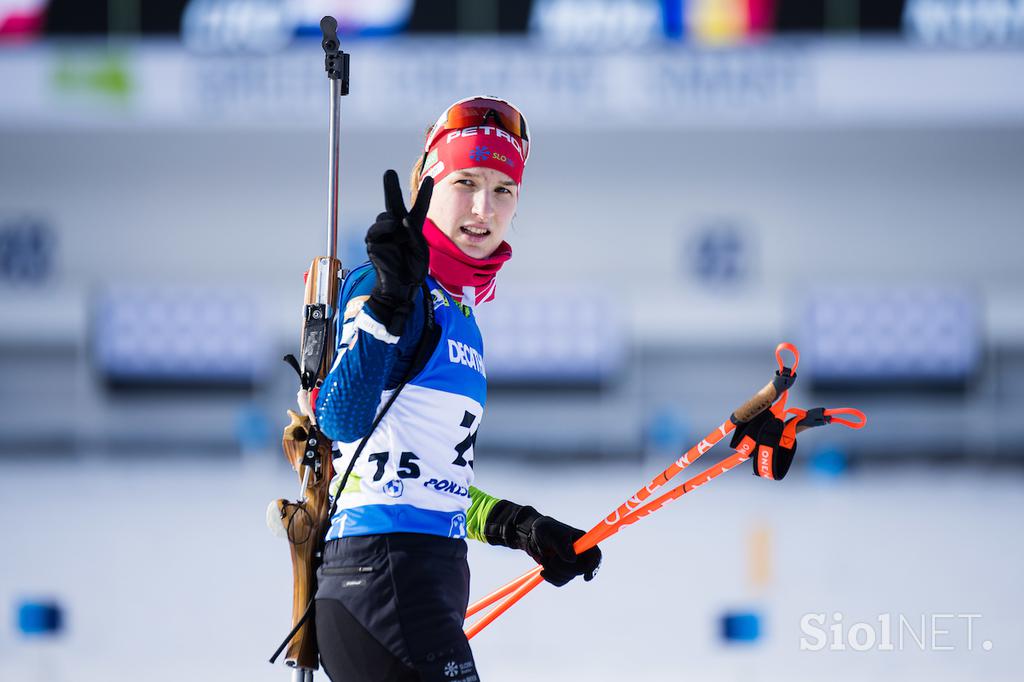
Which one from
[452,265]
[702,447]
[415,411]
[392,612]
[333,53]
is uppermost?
[333,53]

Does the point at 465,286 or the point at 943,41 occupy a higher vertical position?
the point at 943,41

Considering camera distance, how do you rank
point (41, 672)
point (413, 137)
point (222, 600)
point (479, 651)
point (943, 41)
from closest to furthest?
point (41, 672)
point (479, 651)
point (222, 600)
point (943, 41)
point (413, 137)

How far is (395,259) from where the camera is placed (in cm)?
180

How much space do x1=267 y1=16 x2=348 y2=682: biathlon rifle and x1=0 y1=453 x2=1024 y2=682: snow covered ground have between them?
7.00 feet

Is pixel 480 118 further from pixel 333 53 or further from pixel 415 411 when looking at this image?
pixel 415 411

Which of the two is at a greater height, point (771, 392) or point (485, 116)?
point (485, 116)

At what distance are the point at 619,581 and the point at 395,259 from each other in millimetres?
4103

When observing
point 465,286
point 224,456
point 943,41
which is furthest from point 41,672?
point 943,41

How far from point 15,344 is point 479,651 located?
831 cm

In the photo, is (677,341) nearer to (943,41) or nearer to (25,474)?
(943,41)

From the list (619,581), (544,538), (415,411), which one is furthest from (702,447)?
(619,581)

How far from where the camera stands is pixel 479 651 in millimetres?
4402

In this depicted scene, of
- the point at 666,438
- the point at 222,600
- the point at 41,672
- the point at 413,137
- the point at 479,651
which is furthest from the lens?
the point at 413,137

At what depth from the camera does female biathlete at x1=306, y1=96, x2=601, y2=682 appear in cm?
184
